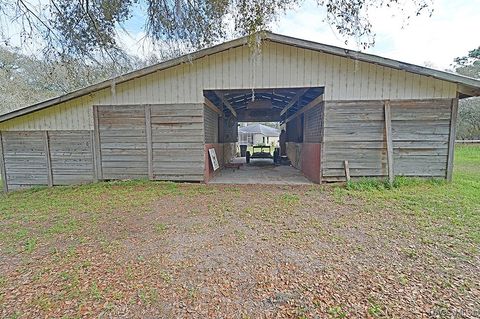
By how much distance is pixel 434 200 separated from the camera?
5.20m

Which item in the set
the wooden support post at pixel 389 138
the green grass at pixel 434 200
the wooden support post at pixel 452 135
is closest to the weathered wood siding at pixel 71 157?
the green grass at pixel 434 200

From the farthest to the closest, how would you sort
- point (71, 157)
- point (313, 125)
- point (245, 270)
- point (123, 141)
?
point (313, 125) → point (71, 157) → point (123, 141) → point (245, 270)

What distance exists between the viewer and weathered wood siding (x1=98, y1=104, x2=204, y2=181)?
7250 millimetres

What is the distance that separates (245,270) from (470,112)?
2753cm

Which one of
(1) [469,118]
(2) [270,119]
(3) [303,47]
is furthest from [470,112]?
(3) [303,47]

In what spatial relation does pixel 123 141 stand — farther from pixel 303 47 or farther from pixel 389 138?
pixel 389 138

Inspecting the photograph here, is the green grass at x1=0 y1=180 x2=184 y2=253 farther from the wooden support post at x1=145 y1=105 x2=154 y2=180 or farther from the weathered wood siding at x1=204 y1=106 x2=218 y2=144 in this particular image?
the weathered wood siding at x1=204 y1=106 x2=218 y2=144

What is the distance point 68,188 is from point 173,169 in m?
2.93

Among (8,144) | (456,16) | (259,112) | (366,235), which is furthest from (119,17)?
(259,112)

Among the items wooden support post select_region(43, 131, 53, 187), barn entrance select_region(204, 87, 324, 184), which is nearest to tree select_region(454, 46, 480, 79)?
barn entrance select_region(204, 87, 324, 184)

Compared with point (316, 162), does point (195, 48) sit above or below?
above

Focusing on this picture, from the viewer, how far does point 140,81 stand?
7.18 meters

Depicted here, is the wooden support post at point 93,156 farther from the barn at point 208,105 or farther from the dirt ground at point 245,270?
the dirt ground at point 245,270

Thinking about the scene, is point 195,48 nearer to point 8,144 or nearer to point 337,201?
point 337,201
